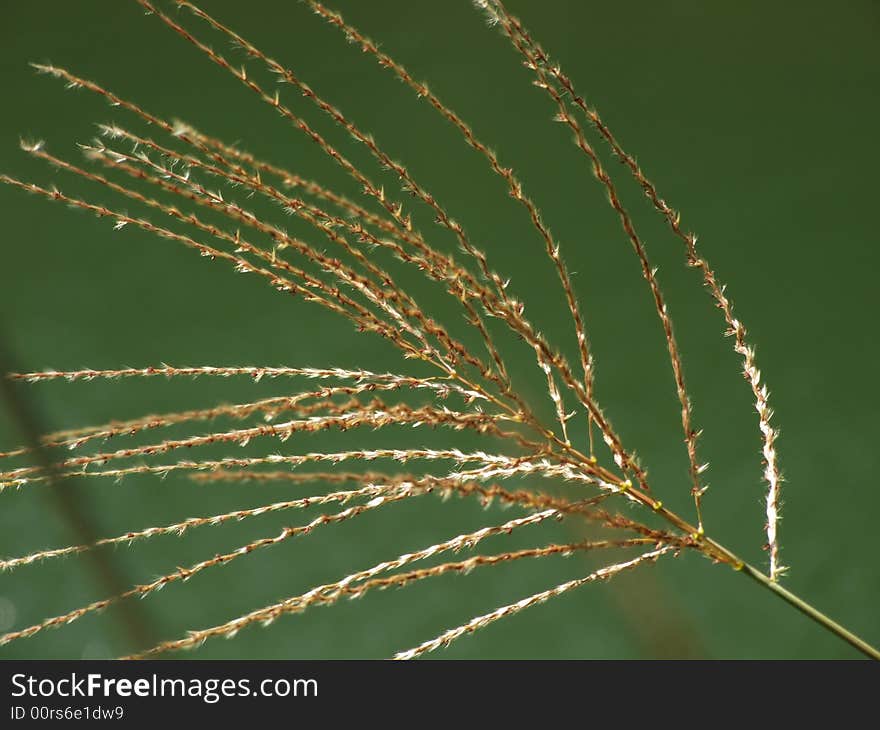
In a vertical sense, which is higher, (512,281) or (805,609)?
(512,281)

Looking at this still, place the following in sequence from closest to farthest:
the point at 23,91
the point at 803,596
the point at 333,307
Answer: the point at 333,307
the point at 803,596
the point at 23,91

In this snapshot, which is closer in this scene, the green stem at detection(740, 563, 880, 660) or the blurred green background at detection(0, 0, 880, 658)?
the green stem at detection(740, 563, 880, 660)

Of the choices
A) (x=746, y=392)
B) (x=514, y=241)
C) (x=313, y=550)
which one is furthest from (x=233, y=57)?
(x=746, y=392)

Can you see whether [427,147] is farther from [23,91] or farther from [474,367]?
[474,367]

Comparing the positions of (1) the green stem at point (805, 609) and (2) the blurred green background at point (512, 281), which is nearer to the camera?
(1) the green stem at point (805, 609)

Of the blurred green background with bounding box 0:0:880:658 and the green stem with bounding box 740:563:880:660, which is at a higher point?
the blurred green background with bounding box 0:0:880:658

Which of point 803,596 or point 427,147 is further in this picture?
point 427,147

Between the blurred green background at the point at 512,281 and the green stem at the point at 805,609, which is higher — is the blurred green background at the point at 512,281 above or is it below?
above

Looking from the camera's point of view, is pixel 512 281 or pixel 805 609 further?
pixel 512 281
